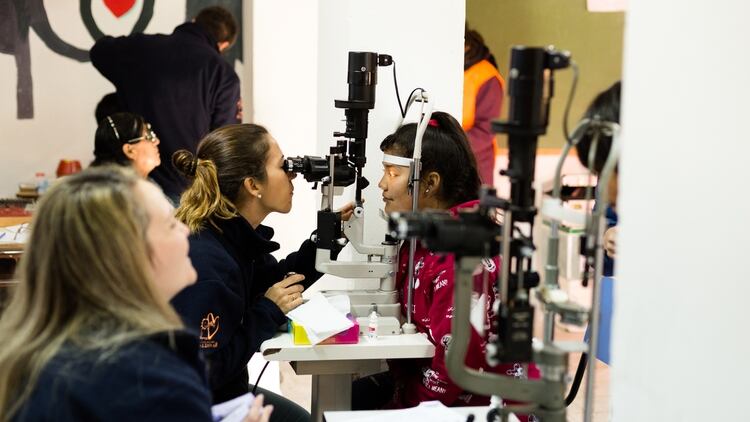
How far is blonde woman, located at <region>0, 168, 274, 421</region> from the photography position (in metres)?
1.22

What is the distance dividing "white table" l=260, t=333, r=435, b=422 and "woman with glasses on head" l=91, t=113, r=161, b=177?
183 centimetres

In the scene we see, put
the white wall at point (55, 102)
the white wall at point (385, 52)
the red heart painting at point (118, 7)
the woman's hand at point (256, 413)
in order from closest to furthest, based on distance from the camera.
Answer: the woman's hand at point (256, 413) < the white wall at point (385, 52) < the white wall at point (55, 102) < the red heart painting at point (118, 7)

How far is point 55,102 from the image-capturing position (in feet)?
16.6

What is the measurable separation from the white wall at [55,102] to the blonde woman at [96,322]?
391cm

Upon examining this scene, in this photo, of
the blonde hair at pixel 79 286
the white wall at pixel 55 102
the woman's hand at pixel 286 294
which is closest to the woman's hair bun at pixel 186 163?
the woman's hand at pixel 286 294

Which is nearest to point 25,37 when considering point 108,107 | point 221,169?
point 108,107

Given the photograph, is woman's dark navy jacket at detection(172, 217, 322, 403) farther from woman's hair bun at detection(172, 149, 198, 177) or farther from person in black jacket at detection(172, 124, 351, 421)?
woman's hair bun at detection(172, 149, 198, 177)

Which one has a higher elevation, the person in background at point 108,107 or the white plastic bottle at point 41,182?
the person in background at point 108,107

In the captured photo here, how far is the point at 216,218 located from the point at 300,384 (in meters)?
1.92

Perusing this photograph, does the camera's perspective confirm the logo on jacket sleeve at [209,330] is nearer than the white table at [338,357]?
Yes

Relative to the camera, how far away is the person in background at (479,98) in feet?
15.4


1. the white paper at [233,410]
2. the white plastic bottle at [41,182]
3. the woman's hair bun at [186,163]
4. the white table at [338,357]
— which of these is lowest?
the white table at [338,357]

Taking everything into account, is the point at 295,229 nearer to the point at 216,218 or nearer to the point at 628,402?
the point at 216,218

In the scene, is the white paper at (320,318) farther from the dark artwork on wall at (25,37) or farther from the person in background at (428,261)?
the dark artwork on wall at (25,37)
